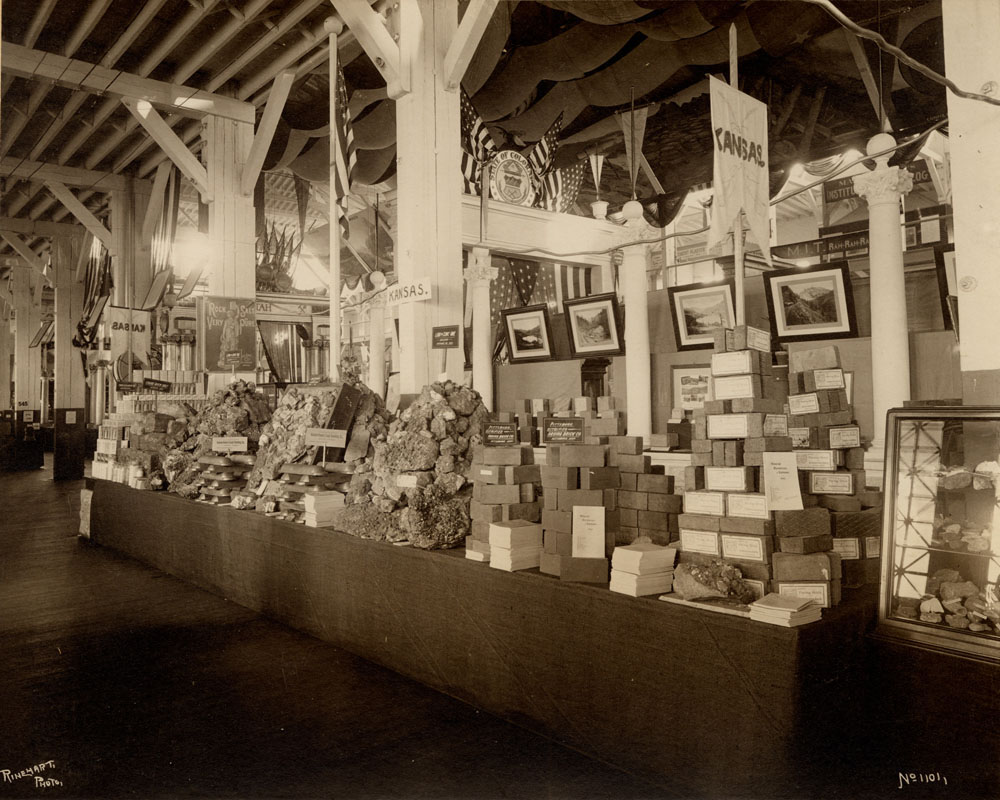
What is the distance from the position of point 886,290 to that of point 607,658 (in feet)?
14.3

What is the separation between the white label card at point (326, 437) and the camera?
457cm

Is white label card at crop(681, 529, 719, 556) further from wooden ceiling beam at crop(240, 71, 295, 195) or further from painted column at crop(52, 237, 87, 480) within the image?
painted column at crop(52, 237, 87, 480)

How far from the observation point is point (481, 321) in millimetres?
9008

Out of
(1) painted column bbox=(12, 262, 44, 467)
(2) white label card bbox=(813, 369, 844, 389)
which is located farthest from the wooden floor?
(1) painted column bbox=(12, 262, 44, 467)

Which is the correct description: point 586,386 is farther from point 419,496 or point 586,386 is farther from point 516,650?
point 516,650

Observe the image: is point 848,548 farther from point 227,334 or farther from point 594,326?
point 227,334

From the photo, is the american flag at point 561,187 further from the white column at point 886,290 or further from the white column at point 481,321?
the white column at point 886,290

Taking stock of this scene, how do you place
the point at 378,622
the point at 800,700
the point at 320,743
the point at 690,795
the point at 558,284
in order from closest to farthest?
the point at 800,700 < the point at 690,795 < the point at 320,743 < the point at 378,622 < the point at 558,284

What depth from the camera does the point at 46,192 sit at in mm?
13312

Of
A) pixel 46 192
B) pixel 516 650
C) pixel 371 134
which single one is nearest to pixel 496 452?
pixel 516 650

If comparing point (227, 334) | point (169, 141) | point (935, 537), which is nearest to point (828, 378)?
point (935, 537)

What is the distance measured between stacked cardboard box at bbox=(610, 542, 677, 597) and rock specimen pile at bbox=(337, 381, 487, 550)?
1059 millimetres

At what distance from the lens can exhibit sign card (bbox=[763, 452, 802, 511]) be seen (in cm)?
241

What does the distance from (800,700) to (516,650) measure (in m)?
1.10
